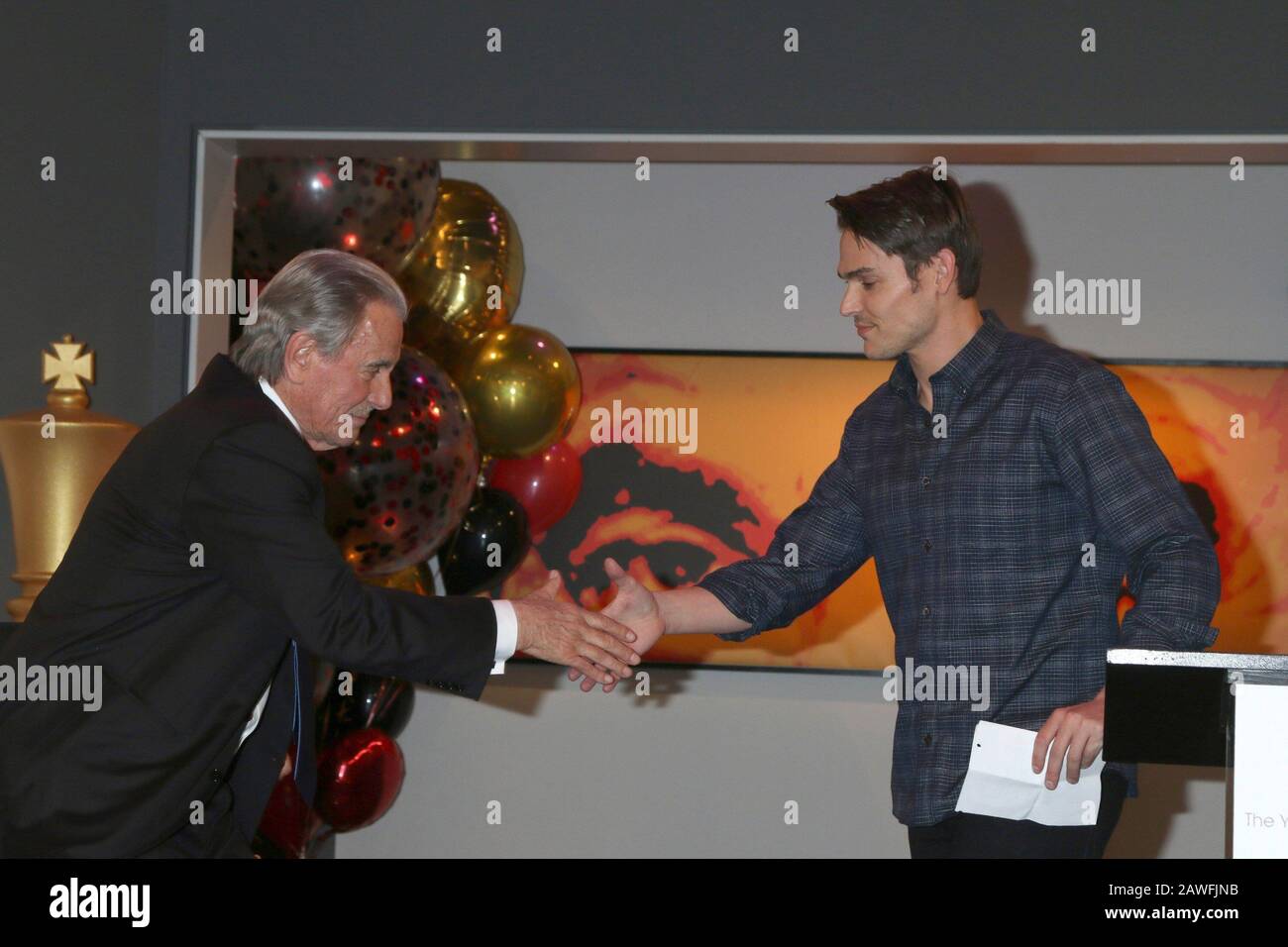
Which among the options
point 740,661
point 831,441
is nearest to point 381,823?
point 740,661

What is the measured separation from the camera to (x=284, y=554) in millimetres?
1947

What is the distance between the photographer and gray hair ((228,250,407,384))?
2.17 m

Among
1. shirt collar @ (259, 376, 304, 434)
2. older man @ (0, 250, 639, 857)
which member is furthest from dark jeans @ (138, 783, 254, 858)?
shirt collar @ (259, 376, 304, 434)

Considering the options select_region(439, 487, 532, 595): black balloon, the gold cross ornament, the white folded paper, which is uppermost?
the gold cross ornament

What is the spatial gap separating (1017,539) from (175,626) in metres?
1.28

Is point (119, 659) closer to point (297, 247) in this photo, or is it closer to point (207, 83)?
point (297, 247)

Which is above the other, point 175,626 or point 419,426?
point 419,426

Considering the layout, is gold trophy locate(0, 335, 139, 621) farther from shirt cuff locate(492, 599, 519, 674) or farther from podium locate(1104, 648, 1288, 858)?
podium locate(1104, 648, 1288, 858)

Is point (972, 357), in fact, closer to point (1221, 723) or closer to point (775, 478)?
point (1221, 723)

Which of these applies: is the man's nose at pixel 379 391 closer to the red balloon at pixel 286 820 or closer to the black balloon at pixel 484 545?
the red balloon at pixel 286 820

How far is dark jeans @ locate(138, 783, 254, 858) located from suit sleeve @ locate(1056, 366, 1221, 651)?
134 centimetres

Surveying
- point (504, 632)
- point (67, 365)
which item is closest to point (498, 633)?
point (504, 632)

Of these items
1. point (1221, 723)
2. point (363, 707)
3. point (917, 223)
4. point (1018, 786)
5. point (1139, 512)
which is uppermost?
point (917, 223)

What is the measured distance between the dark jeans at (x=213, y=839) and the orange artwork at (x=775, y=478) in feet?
7.52
